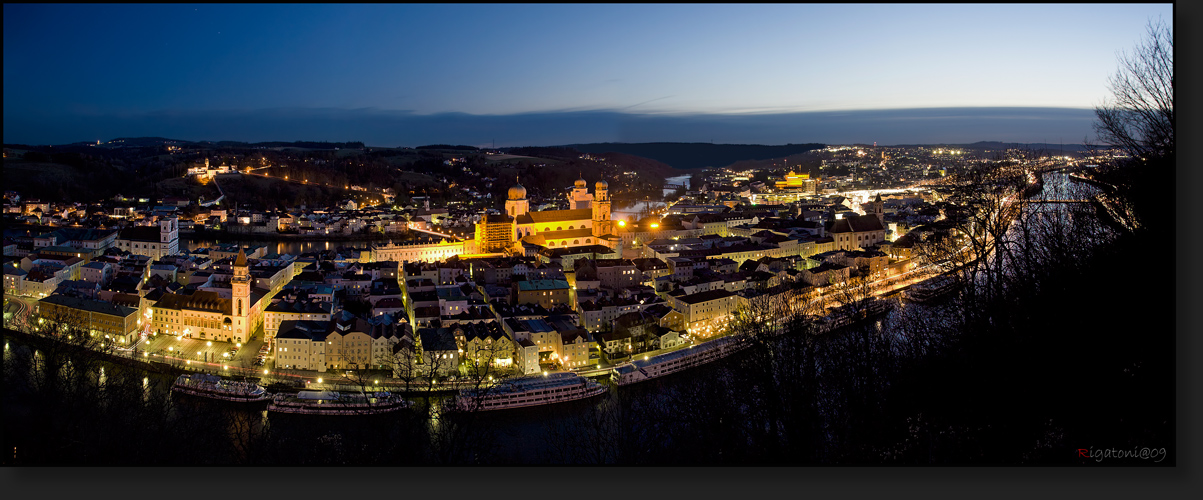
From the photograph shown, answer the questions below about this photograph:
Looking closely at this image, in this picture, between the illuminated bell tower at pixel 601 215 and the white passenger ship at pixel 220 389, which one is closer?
the white passenger ship at pixel 220 389

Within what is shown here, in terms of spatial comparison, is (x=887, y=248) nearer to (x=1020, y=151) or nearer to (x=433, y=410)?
(x=1020, y=151)

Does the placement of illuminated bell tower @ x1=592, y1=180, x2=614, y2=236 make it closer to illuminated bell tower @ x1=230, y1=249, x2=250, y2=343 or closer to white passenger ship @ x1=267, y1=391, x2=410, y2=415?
illuminated bell tower @ x1=230, y1=249, x2=250, y2=343

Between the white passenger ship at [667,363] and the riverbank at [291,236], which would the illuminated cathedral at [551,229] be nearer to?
the riverbank at [291,236]

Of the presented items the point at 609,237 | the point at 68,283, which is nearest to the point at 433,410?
the point at 68,283

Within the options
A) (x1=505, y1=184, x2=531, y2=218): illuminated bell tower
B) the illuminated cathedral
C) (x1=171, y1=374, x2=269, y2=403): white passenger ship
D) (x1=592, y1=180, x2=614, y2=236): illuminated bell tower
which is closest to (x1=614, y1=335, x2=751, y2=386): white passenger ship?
(x1=171, y1=374, x2=269, y2=403): white passenger ship

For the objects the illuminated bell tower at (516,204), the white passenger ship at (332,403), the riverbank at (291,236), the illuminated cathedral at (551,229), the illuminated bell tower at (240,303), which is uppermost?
the illuminated bell tower at (516,204)

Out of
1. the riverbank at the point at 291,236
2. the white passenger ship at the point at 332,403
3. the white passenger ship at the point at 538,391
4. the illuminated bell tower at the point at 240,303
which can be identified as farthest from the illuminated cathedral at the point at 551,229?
the white passenger ship at the point at 332,403

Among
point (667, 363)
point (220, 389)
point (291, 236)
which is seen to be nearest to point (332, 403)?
point (220, 389)
